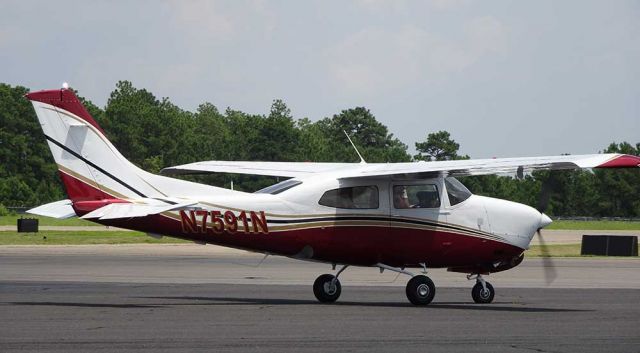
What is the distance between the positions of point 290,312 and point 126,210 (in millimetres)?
3258

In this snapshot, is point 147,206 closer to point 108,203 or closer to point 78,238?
point 108,203

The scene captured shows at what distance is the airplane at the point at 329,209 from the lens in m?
20.6

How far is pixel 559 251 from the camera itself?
49406 mm

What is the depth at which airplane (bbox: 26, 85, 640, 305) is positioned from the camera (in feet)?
67.6

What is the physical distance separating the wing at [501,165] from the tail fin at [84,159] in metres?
3.83

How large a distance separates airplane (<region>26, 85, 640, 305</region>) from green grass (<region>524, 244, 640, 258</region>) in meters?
23.9

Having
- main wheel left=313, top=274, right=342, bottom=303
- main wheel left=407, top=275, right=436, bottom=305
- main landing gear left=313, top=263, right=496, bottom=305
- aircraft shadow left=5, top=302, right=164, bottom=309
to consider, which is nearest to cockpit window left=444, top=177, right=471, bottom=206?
main landing gear left=313, top=263, right=496, bottom=305

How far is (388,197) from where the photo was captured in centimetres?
2230

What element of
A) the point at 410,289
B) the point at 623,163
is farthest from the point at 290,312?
the point at 623,163

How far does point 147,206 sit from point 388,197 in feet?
15.7

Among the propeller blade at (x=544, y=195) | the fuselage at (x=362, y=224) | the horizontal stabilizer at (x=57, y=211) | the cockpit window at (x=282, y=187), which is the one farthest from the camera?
the cockpit window at (x=282, y=187)

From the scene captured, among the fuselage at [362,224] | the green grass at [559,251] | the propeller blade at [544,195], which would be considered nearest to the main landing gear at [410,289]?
the fuselage at [362,224]

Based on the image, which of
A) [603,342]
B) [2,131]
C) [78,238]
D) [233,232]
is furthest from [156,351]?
[2,131]

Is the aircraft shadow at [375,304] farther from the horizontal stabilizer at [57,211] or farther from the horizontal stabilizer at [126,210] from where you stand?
the horizontal stabilizer at [57,211]
